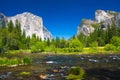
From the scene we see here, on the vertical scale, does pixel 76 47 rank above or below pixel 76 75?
above

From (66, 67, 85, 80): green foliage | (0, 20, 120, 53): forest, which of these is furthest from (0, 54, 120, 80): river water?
(0, 20, 120, 53): forest

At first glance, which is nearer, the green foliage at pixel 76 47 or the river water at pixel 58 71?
the river water at pixel 58 71

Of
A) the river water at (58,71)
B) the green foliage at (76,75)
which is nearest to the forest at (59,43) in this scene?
the river water at (58,71)

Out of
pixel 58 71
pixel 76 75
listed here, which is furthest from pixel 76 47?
pixel 76 75

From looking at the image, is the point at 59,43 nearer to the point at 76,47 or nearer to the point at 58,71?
the point at 76,47

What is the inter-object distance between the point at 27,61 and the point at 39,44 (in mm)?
90051

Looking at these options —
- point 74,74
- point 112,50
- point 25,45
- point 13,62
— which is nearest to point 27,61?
point 13,62

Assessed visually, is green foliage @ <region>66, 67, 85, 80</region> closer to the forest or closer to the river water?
the river water

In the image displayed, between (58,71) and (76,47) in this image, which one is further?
(76,47)

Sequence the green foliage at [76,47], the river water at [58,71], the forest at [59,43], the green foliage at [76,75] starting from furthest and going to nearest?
the forest at [59,43], the green foliage at [76,47], the river water at [58,71], the green foliage at [76,75]

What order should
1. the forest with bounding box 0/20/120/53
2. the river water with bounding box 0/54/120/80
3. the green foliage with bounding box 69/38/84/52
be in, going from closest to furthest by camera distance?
the river water with bounding box 0/54/120/80 → the green foliage with bounding box 69/38/84/52 → the forest with bounding box 0/20/120/53

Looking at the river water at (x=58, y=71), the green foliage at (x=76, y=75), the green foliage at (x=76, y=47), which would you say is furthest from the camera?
the green foliage at (x=76, y=47)

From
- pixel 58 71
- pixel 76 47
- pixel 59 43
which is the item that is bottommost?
pixel 58 71

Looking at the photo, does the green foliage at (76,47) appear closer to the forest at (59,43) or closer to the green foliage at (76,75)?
the forest at (59,43)
